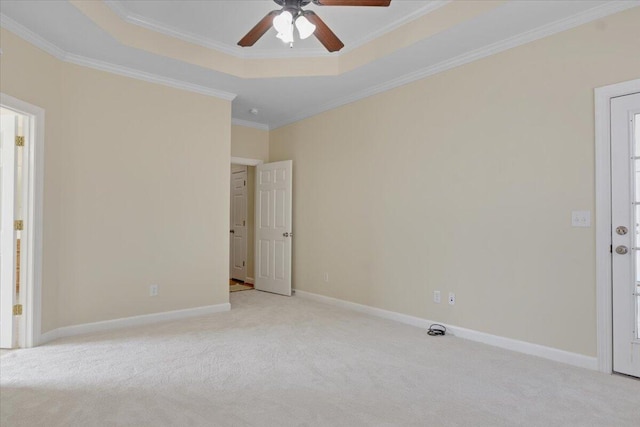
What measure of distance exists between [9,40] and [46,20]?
36 cm

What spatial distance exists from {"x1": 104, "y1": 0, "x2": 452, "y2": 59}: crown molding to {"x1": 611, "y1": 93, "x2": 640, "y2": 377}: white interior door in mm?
1654

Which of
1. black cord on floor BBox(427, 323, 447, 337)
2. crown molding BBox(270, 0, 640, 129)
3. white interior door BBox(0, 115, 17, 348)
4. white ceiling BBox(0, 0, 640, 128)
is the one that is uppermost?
white ceiling BBox(0, 0, 640, 128)

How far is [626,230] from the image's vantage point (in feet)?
9.37

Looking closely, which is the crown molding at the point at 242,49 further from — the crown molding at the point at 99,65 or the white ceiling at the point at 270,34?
the crown molding at the point at 99,65

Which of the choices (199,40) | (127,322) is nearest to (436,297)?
(127,322)

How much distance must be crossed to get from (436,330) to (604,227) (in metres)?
1.75

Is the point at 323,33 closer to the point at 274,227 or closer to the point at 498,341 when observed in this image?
the point at 498,341

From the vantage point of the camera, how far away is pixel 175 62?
4.02 metres

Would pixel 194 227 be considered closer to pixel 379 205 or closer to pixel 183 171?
pixel 183 171

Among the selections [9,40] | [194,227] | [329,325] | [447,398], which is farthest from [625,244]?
[9,40]

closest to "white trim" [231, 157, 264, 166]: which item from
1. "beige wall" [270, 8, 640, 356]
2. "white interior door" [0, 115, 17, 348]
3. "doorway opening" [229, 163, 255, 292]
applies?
"doorway opening" [229, 163, 255, 292]

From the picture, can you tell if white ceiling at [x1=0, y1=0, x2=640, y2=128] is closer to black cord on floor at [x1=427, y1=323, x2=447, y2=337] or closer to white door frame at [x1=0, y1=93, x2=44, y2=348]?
white door frame at [x1=0, y1=93, x2=44, y2=348]

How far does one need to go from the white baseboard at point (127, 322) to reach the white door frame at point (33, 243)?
5.8 inches

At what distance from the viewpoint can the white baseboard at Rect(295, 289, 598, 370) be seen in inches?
120
